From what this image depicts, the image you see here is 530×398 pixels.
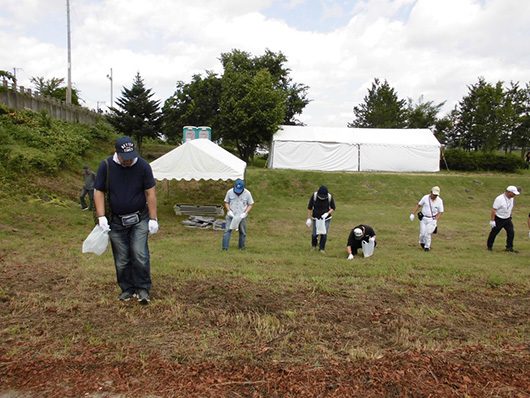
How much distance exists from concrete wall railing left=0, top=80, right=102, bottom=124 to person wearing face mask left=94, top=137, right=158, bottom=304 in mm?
18890

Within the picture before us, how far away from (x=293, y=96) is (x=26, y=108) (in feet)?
81.3

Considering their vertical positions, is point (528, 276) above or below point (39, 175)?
below

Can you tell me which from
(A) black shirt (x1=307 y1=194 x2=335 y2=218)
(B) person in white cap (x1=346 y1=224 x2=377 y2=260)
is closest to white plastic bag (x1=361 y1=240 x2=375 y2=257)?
(B) person in white cap (x1=346 y1=224 x2=377 y2=260)

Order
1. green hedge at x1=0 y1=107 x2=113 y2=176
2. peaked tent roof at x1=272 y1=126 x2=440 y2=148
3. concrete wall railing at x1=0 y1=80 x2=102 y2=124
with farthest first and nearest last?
1. peaked tent roof at x1=272 y1=126 x2=440 y2=148
2. concrete wall railing at x1=0 y1=80 x2=102 y2=124
3. green hedge at x1=0 y1=107 x2=113 y2=176

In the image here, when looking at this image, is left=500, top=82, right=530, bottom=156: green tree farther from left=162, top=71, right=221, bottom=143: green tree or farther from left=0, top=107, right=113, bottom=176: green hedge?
left=0, top=107, right=113, bottom=176: green hedge

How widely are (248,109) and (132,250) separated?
27.8 m

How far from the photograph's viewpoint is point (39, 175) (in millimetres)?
16156

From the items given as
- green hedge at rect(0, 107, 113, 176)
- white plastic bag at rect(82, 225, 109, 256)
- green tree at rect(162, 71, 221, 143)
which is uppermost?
green tree at rect(162, 71, 221, 143)

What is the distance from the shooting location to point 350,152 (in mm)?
29375

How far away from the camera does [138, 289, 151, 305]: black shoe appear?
463cm

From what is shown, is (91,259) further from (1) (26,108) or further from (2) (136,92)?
(2) (136,92)

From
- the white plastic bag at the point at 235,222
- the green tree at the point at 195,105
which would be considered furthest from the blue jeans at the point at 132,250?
the green tree at the point at 195,105

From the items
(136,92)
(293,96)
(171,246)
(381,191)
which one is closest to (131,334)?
(171,246)

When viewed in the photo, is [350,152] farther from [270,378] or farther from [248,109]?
[270,378]
